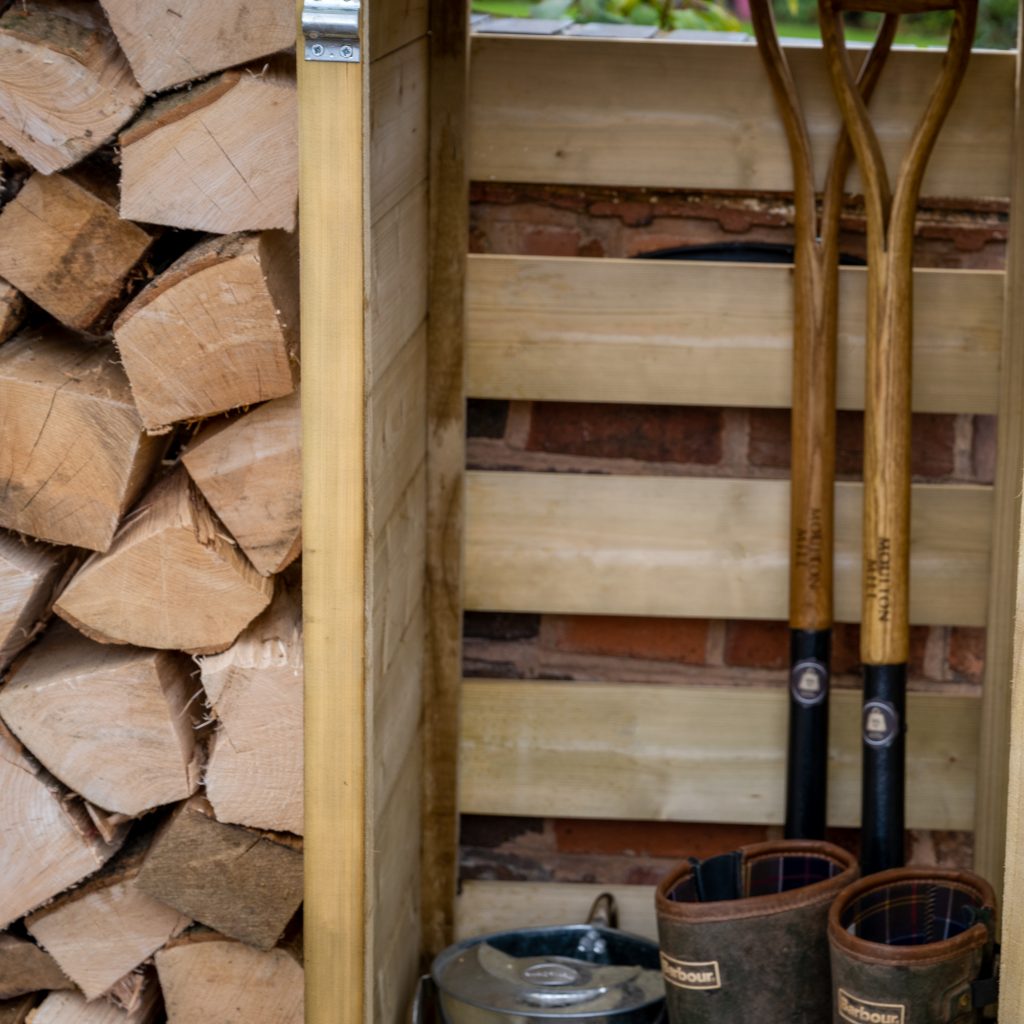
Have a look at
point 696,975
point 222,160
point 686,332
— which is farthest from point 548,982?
point 222,160

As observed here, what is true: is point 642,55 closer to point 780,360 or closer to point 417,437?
point 780,360

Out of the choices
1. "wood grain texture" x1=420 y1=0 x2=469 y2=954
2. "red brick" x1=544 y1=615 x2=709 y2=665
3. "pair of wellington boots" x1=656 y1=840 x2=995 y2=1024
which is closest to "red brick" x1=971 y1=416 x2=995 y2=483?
"red brick" x1=544 y1=615 x2=709 y2=665

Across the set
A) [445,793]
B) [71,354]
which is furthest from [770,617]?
[71,354]

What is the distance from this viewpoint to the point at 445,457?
188cm

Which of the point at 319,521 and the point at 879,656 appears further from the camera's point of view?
the point at 879,656

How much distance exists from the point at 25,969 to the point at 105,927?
108mm

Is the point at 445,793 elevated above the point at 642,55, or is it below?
below

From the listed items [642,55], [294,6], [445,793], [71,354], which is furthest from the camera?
[445,793]

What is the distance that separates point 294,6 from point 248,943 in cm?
91

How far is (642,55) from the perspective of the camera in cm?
183

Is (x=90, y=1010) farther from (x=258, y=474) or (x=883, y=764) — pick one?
(x=883, y=764)

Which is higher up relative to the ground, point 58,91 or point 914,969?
point 58,91

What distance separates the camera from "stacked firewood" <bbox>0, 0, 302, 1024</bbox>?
1.33 meters

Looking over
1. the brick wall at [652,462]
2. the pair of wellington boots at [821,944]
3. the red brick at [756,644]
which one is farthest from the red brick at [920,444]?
the pair of wellington boots at [821,944]
